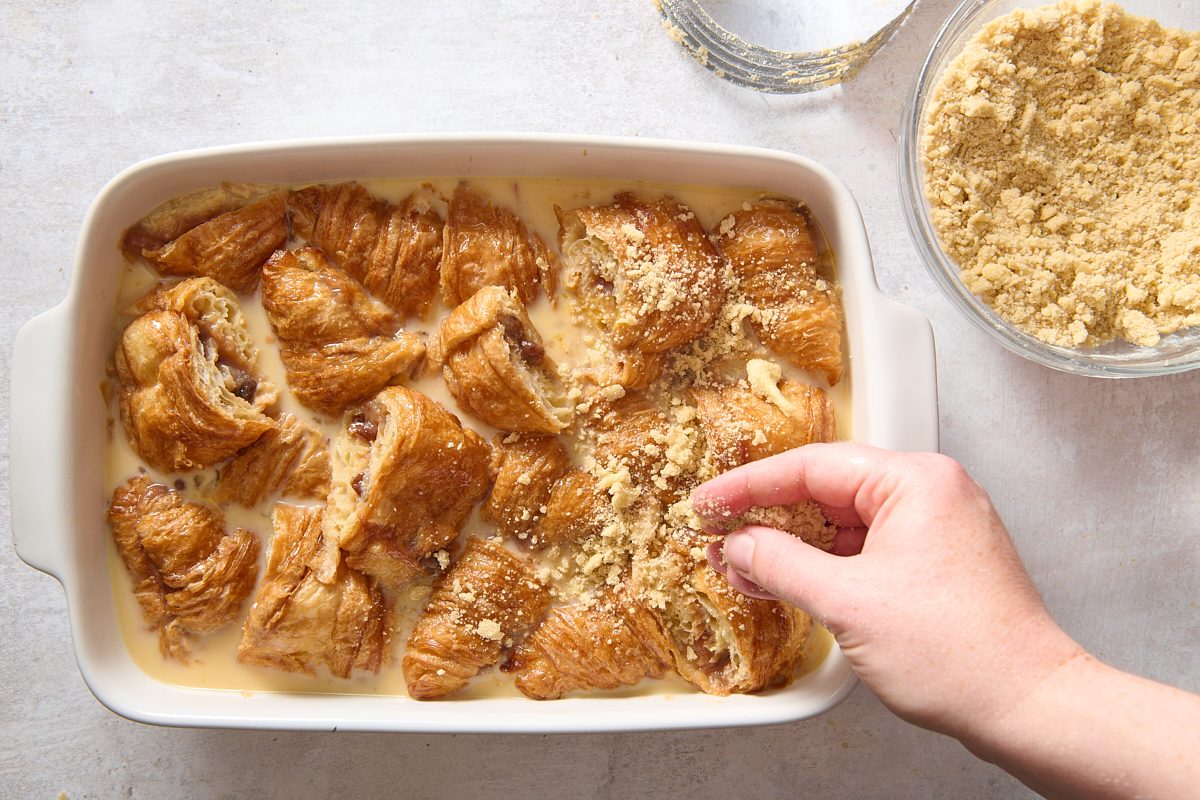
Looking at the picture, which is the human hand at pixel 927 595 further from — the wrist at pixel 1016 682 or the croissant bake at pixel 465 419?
the croissant bake at pixel 465 419

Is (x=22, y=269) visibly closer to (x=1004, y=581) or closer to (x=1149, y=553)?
(x=1004, y=581)

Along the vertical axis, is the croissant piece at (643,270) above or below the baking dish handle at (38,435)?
above

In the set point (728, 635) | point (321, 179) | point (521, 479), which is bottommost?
point (728, 635)

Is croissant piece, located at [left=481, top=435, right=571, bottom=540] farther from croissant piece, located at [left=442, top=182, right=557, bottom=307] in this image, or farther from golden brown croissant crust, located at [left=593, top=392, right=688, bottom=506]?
croissant piece, located at [left=442, top=182, right=557, bottom=307]

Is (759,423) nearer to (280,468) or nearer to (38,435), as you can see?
(280,468)

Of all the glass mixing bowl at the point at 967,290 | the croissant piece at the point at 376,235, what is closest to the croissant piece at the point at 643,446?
the croissant piece at the point at 376,235

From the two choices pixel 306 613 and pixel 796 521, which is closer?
pixel 796 521

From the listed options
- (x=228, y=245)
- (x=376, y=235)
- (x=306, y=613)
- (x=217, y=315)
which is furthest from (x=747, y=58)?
(x=306, y=613)
